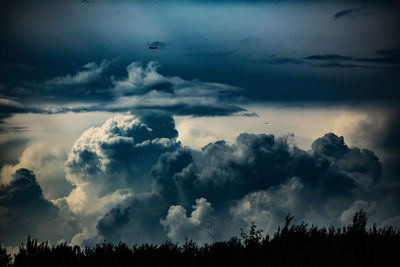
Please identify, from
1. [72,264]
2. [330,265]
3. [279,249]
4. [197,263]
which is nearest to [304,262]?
[330,265]

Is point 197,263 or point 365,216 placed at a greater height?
point 365,216

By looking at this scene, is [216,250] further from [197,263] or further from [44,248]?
[44,248]

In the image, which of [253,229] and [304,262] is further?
[253,229]

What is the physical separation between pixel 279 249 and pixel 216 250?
9.98 ft

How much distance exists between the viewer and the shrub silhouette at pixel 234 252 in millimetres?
16188

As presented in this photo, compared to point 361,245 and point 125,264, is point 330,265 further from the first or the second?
point 125,264

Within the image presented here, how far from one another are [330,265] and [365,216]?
849cm

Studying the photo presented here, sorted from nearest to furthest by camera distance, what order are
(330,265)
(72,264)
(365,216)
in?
(330,265), (72,264), (365,216)

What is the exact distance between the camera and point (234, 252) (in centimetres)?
1702

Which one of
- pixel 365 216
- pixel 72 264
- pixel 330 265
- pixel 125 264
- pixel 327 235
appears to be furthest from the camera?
pixel 365 216

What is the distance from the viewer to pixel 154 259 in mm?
17875

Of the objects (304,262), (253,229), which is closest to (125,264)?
(253,229)

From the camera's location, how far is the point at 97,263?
17.7m

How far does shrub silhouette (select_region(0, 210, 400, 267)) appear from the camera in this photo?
53.1 feet
